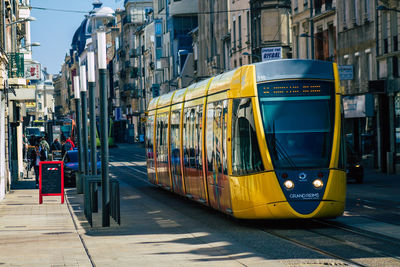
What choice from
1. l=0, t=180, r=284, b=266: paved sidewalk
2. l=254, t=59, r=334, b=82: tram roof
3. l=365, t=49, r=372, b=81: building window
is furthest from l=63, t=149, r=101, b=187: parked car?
l=254, t=59, r=334, b=82: tram roof

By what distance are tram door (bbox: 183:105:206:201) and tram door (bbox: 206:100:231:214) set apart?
954 mm

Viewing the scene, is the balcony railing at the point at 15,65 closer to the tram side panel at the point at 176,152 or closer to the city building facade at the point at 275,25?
the tram side panel at the point at 176,152

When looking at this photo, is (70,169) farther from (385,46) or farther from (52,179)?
(385,46)

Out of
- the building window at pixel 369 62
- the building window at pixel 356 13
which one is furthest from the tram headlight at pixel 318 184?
the building window at pixel 356 13

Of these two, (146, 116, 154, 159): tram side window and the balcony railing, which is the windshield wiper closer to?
(146, 116, 154, 159): tram side window

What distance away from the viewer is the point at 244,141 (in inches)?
671

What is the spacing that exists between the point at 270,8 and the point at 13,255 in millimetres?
51373

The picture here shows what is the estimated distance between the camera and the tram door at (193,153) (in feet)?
69.3

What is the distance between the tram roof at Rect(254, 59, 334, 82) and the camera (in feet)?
56.5

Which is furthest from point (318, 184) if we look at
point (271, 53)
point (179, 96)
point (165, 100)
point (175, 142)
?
point (271, 53)

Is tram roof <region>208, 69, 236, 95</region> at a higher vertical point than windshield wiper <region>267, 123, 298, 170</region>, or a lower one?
higher

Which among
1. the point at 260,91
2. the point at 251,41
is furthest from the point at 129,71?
the point at 260,91

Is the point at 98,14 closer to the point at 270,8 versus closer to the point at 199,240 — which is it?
the point at 270,8

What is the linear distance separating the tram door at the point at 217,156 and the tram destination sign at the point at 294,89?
4.57ft
